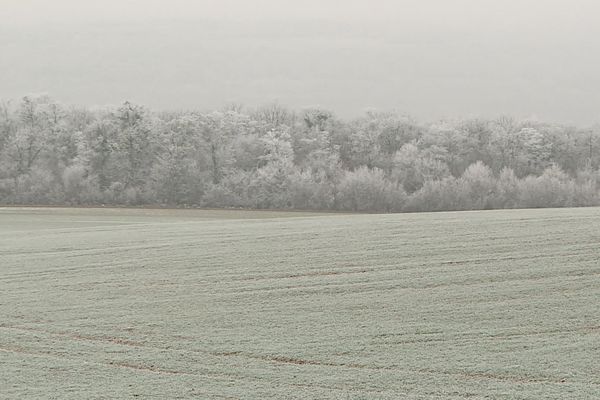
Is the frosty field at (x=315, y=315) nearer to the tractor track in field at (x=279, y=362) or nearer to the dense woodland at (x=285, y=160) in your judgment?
the tractor track in field at (x=279, y=362)

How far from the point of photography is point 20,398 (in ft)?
37.1

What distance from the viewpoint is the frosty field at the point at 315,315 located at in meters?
11.8

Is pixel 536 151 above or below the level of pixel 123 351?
above

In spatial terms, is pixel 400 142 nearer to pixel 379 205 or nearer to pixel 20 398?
pixel 379 205

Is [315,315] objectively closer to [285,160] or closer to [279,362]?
[279,362]

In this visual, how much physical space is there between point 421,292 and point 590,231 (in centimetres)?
838

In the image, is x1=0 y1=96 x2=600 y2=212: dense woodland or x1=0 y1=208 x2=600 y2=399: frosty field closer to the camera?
x1=0 y1=208 x2=600 y2=399: frosty field

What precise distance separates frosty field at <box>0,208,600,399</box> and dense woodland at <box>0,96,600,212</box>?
40.9m

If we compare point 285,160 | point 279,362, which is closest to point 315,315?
point 279,362

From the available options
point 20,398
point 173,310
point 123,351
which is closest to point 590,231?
point 173,310

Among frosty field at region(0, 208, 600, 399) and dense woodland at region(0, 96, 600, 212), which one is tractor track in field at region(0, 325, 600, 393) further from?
dense woodland at region(0, 96, 600, 212)

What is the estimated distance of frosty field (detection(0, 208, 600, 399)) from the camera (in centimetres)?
1183

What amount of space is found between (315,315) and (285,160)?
54.9 metres

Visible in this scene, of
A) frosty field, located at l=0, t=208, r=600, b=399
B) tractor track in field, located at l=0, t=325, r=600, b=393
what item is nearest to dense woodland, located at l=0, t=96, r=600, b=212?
frosty field, located at l=0, t=208, r=600, b=399
